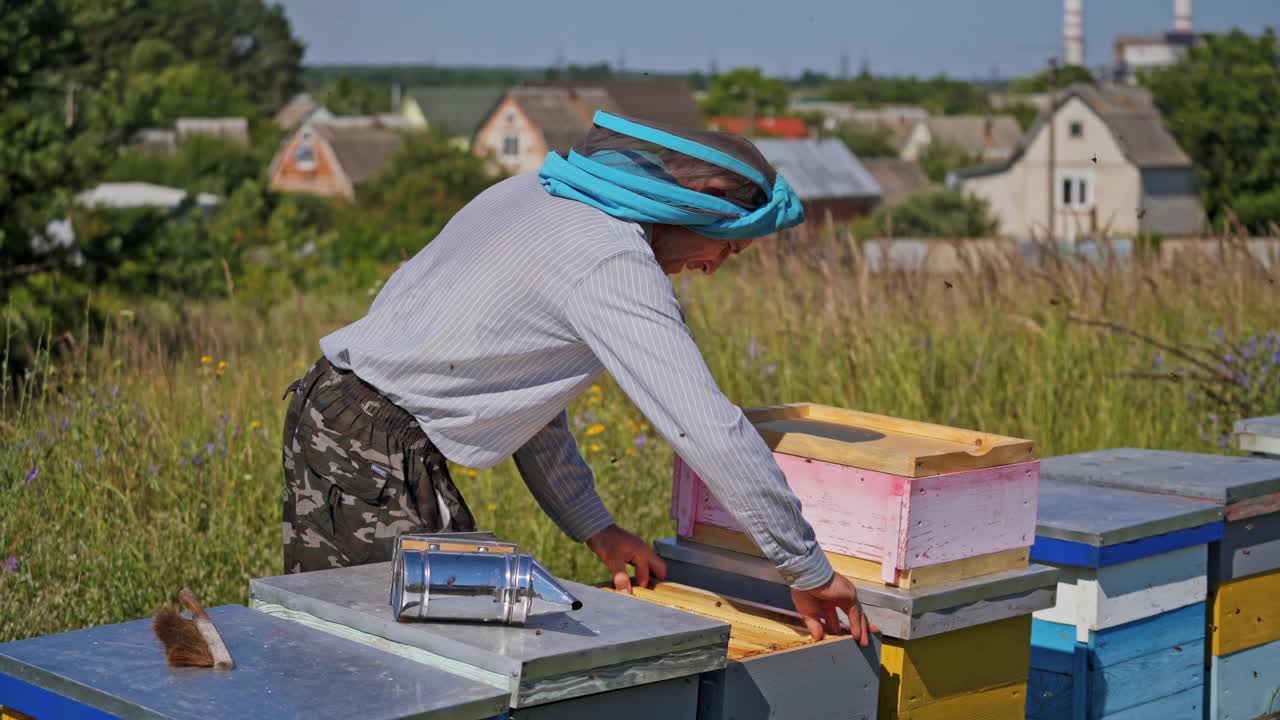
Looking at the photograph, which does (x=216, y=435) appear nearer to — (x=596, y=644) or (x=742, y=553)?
(x=742, y=553)

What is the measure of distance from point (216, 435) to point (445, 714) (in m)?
3.80

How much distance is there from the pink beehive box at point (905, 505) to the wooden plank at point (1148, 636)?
0.57m

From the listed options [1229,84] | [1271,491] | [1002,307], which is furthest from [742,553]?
[1229,84]

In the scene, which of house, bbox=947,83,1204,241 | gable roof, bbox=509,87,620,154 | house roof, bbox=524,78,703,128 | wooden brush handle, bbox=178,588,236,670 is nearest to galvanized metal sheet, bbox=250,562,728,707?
wooden brush handle, bbox=178,588,236,670

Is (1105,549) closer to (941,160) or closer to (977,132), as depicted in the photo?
(941,160)

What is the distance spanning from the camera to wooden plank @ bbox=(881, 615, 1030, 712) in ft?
8.67

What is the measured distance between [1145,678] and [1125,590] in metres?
0.29

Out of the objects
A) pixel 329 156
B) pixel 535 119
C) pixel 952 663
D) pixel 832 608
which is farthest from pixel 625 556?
pixel 535 119

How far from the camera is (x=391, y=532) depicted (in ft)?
9.14

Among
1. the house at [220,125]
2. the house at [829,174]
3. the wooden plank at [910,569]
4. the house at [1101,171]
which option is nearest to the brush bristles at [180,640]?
the wooden plank at [910,569]

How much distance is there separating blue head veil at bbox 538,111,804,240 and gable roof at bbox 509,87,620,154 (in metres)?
71.5

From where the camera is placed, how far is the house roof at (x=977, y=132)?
319 ft

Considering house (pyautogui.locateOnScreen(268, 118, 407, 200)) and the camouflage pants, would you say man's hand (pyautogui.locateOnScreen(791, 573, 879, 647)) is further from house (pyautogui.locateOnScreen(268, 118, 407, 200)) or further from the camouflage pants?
house (pyautogui.locateOnScreen(268, 118, 407, 200))

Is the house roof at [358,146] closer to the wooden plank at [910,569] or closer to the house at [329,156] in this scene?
the house at [329,156]
